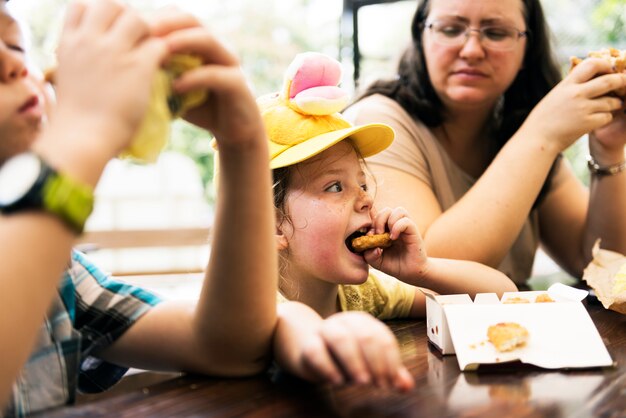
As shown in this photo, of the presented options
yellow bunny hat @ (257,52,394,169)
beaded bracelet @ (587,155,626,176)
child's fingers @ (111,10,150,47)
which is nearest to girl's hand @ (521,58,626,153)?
beaded bracelet @ (587,155,626,176)

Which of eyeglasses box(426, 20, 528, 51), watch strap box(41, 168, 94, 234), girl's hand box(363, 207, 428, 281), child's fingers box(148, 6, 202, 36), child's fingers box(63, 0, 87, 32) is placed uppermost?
child's fingers box(63, 0, 87, 32)

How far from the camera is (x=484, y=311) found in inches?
37.0

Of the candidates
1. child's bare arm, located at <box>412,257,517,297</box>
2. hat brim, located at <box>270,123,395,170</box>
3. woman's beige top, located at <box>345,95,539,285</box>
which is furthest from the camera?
woman's beige top, located at <box>345,95,539,285</box>

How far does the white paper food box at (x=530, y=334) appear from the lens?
86 cm

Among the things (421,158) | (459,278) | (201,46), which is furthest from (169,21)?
(421,158)

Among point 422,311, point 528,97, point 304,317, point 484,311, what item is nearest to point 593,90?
point 528,97

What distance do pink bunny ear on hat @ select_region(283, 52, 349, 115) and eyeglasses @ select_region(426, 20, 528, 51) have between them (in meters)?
0.63

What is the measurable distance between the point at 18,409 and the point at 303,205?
569 millimetres

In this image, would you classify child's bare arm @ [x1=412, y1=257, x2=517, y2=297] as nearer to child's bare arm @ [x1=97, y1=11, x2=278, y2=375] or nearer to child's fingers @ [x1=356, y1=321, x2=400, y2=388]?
child's bare arm @ [x1=97, y1=11, x2=278, y2=375]

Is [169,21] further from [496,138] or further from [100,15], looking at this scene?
[496,138]

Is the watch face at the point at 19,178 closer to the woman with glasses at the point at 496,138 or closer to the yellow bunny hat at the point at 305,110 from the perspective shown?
the yellow bunny hat at the point at 305,110

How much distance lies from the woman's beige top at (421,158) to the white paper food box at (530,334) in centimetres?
76

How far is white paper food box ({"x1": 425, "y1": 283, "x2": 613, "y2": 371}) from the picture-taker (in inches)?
34.0

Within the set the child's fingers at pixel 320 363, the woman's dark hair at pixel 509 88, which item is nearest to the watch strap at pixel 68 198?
the child's fingers at pixel 320 363
